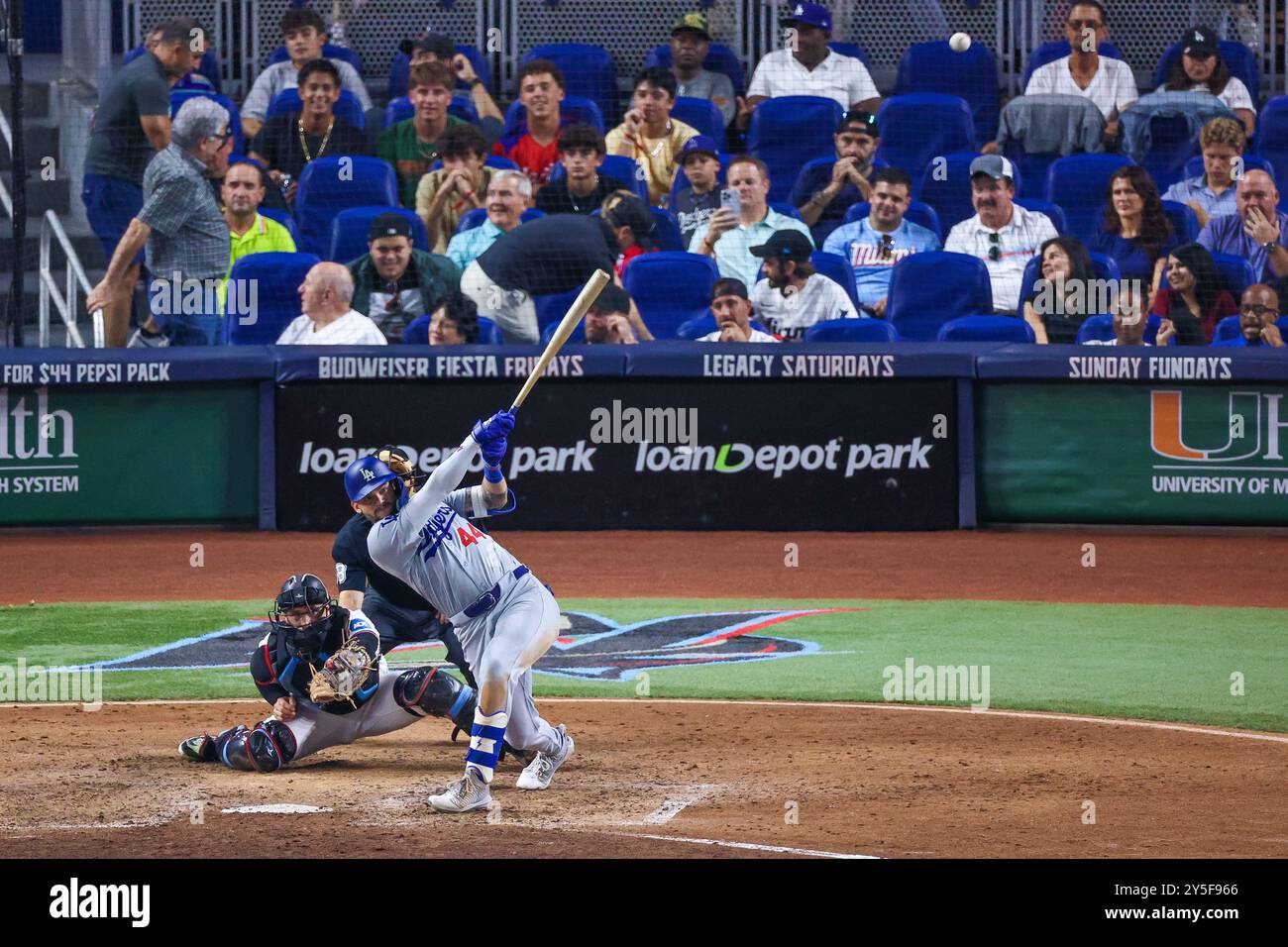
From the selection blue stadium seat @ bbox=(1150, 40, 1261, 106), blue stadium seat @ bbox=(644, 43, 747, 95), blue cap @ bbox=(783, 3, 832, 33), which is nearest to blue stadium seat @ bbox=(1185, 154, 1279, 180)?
blue stadium seat @ bbox=(1150, 40, 1261, 106)

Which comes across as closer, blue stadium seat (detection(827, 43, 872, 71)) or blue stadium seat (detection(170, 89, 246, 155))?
blue stadium seat (detection(170, 89, 246, 155))

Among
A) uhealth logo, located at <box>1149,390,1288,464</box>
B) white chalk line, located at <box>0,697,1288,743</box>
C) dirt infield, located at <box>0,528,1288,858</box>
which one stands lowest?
dirt infield, located at <box>0,528,1288,858</box>

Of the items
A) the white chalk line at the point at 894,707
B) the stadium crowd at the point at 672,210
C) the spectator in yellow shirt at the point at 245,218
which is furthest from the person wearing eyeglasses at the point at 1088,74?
the white chalk line at the point at 894,707

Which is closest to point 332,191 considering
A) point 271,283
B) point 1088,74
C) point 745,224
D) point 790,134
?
point 271,283

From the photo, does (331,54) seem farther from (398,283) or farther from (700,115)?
(700,115)

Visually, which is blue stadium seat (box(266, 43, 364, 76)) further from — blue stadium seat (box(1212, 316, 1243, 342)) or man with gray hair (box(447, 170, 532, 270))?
blue stadium seat (box(1212, 316, 1243, 342))

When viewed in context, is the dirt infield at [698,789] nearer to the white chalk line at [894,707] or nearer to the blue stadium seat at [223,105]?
the white chalk line at [894,707]
